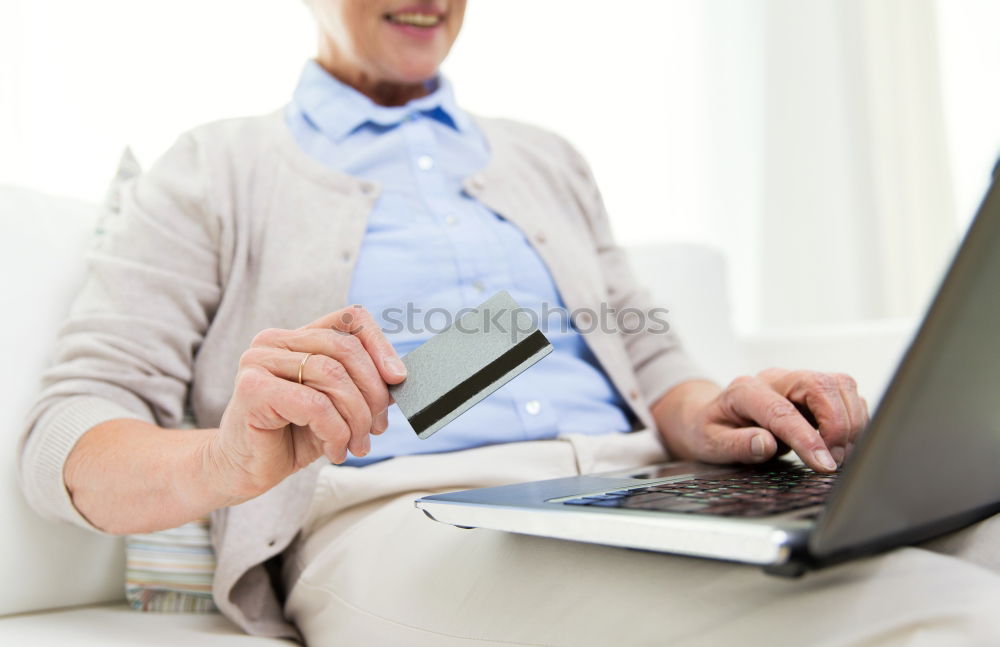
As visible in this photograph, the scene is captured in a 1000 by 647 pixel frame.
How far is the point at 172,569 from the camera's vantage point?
84cm

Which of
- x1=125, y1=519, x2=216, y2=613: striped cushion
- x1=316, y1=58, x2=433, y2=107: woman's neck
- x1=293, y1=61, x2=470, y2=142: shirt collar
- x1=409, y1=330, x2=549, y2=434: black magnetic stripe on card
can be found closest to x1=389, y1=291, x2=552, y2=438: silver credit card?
x1=409, y1=330, x2=549, y2=434: black magnetic stripe on card

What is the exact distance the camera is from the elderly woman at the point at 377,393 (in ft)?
1.88

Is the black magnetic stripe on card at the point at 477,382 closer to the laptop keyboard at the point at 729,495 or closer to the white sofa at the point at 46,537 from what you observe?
the laptop keyboard at the point at 729,495

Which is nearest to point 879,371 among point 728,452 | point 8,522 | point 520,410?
point 728,452

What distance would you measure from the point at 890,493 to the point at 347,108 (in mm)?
825

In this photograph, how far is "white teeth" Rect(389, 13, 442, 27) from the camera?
1.08 m

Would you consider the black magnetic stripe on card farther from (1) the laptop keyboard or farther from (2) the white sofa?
(2) the white sofa

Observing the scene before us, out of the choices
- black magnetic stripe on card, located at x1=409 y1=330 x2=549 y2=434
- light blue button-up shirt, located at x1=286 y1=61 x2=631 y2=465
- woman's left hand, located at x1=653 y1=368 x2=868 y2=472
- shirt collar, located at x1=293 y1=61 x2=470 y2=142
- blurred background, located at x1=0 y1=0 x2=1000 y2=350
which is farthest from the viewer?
blurred background, located at x1=0 y1=0 x2=1000 y2=350

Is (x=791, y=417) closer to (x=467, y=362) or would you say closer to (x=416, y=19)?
(x=467, y=362)

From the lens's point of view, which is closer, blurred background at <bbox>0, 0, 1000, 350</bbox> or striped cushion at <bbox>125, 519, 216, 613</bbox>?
striped cushion at <bbox>125, 519, 216, 613</bbox>

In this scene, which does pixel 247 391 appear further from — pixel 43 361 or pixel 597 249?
pixel 597 249

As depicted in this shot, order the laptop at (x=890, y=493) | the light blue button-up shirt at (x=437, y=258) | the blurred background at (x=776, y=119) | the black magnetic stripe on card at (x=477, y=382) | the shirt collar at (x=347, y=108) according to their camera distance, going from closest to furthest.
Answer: the laptop at (x=890, y=493), the black magnetic stripe on card at (x=477, y=382), the light blue button-up shirt at (x=437, y=258), the shirt collar at (x=347, y=108), the blurred background at (x=776, y=119)

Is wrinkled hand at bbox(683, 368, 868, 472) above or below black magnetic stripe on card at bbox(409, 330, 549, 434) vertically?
below

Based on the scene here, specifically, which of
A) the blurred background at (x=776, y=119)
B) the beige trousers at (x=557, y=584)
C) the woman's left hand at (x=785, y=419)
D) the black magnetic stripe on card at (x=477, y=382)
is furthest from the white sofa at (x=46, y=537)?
the blurred background at (x=776, y=119)
